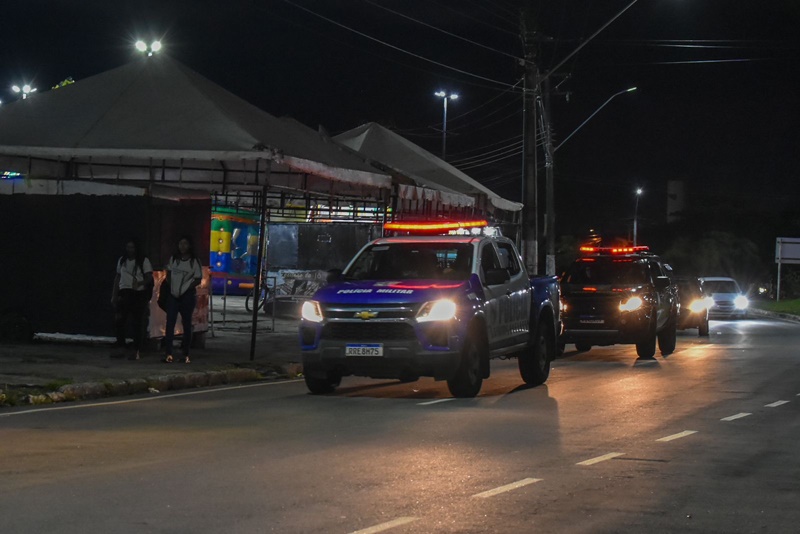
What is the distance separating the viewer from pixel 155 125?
1848 centimetres

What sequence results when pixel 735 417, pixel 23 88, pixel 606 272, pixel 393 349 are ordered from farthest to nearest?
1. pixel 23 88
2. pixel 606 272
3. pixel 393 349
4. pixel 735 417

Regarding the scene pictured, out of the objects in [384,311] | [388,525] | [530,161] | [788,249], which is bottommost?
[388,525]

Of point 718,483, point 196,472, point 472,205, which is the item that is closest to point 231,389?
point 196,472

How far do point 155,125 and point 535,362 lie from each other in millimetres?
6546

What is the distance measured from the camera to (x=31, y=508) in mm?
7539

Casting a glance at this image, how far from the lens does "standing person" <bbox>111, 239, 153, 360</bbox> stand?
1789cm

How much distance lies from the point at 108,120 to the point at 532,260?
14012 mm

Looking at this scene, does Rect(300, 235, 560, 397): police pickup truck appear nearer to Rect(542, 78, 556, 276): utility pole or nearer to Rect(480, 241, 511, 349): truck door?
Rect(480, 241, 511, 349): truck door

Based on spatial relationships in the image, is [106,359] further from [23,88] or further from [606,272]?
[23,88]

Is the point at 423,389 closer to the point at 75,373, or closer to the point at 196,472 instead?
the point at 75,373

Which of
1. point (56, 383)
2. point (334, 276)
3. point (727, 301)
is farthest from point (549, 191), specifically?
point (56, 383)

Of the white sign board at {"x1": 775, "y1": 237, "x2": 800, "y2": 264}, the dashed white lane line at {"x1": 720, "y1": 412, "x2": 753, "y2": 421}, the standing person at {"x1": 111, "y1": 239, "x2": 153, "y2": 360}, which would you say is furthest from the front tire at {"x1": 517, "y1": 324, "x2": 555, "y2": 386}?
the white sign board at {"x1": 775, "y1": 237, "x2": 800, "y2": 264}

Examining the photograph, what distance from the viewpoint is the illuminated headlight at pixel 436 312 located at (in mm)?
14273

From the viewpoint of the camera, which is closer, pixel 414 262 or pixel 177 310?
pixel 414 262
